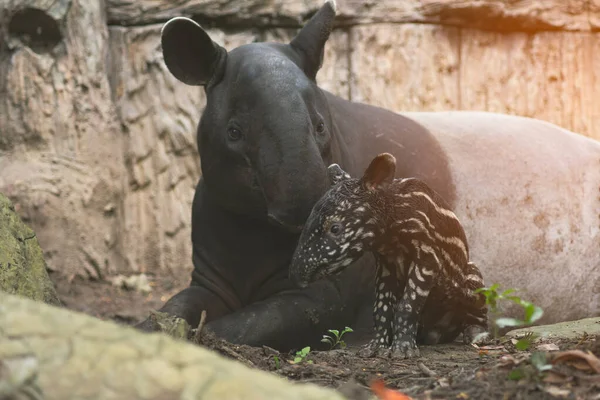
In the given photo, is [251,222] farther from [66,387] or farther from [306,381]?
[66,387]

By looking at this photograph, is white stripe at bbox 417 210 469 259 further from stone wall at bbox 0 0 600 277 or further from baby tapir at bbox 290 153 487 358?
stone wall at bbox 0 0 600 277

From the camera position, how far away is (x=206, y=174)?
5012 millimetres

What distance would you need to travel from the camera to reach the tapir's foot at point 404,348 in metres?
4.06

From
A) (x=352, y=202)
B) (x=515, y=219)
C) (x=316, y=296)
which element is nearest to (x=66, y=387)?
(x=352, y=202)

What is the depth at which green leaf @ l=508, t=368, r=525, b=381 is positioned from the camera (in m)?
2.80

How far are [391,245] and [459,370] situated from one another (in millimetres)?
930

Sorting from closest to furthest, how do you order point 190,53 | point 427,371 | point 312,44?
point 427,371, point 190,53, point 312,44

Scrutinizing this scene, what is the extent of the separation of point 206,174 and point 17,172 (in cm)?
312


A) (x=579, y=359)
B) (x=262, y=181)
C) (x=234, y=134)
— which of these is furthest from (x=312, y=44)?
(x=579, y=359)

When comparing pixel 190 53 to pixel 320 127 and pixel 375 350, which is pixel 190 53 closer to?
pixel 320 127

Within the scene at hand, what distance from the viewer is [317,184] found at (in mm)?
4289

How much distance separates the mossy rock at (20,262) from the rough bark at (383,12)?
346 cm

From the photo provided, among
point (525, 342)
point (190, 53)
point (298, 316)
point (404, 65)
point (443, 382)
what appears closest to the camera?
point (443, 382)

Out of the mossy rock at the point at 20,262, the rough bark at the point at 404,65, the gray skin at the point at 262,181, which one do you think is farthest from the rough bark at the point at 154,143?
the mossy rock at the point at 20,262
